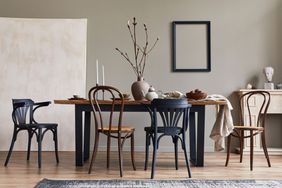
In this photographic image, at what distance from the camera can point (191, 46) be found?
550cm

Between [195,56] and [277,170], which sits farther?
[195,56]

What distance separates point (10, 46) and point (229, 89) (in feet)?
11.1

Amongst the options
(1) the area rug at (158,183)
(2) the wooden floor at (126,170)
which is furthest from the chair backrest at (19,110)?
(1) the area rug at (158,183)

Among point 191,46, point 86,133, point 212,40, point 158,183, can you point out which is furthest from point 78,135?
point 212,40

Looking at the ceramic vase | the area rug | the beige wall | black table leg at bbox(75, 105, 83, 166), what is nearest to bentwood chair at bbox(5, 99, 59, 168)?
black table leg at bbox(75, 105, 83, 166)

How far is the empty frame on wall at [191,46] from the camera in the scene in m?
5.50

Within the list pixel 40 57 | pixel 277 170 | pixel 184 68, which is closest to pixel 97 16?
pixel 40 57

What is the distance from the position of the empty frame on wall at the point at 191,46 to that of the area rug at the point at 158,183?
8.05 ft

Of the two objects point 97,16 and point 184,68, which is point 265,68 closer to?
point 184,68

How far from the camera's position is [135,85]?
417 cm

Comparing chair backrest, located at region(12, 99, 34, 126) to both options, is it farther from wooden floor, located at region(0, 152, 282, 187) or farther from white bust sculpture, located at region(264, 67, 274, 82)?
white bust sculpture, located at region(264, 67, 274, 82)

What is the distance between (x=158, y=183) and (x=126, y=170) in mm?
744

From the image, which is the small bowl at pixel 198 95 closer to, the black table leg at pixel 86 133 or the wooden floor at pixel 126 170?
the wooden floor at pixel 126 170

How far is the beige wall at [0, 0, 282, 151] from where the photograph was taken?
5.52m
